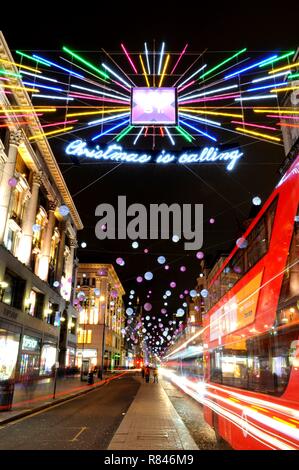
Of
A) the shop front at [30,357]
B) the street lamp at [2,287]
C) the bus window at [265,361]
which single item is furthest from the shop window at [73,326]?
the bus window at [265,361]

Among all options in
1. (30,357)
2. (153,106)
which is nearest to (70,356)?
(30,357)

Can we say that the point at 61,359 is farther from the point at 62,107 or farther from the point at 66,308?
the point at 62,107

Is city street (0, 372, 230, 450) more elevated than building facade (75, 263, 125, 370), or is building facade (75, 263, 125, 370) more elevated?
building facade (75, 263, 125, 370)

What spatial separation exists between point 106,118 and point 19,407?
535 inches

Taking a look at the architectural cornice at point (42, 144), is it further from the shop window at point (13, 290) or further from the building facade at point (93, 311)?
the building facade at point (93, 311)

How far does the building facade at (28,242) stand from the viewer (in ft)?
101

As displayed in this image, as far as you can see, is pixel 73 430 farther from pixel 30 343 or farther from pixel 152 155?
pixel 30 343

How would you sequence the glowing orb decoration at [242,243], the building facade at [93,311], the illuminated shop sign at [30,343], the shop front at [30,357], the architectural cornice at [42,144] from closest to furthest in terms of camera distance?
the glowing orb decoration at [242,243] → the architectural cornice at [42,144] → the shop front at [30,357] → the illuminated shop sign at [30,343] → the building facade at [93,311]

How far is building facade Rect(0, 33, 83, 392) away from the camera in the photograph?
3072 cm

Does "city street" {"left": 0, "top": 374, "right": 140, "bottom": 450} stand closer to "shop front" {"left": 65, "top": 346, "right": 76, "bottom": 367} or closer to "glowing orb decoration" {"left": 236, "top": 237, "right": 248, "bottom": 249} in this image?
"glowing orb decoration" {"left": 236, "top": 237, "right": 248, "bottom": 249}

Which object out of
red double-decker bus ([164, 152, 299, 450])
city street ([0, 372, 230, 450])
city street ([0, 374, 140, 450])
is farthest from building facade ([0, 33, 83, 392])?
red double-decker bus ([164, 152, 299, 450])

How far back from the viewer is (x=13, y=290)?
34.6 meters

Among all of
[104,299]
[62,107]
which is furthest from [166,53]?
[104,299]

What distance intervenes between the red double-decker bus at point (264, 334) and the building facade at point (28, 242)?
14635mm
